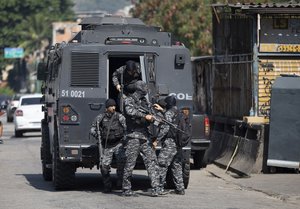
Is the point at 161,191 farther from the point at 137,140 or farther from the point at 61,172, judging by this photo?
the point at 61,172

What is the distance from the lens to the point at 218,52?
87.6 feet

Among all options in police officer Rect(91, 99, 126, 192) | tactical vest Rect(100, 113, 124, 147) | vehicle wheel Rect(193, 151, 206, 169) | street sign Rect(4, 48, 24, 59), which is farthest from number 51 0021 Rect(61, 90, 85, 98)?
street sign Rect(4, 48, 24, 59)

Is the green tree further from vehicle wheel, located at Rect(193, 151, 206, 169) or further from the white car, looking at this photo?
vehicle wheel, located at Rect(193, 151, 206, 169)

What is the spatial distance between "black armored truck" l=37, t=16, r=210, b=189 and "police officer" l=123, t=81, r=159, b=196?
70 cm

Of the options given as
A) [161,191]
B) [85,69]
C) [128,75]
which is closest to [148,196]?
[161,191]

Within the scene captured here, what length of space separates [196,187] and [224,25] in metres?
8.64

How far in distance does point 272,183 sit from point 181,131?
336 cm

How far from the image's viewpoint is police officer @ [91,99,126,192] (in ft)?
52.6

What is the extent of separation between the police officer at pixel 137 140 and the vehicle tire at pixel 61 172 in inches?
54.9

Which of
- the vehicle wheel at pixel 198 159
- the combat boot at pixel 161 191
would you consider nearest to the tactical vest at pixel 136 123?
the combat boot at pixel 161 191

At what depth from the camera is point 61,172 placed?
55.4 ft

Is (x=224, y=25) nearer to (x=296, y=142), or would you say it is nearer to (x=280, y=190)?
(x=296, y=142)

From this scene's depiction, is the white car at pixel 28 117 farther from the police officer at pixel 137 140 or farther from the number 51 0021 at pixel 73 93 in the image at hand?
the police officer at pixel 137 140

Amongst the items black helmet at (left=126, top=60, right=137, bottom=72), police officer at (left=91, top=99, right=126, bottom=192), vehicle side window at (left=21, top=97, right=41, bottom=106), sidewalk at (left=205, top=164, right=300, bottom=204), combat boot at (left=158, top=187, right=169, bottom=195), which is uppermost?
black helmet at (left=126, top=60, right=137, bottom=72)
